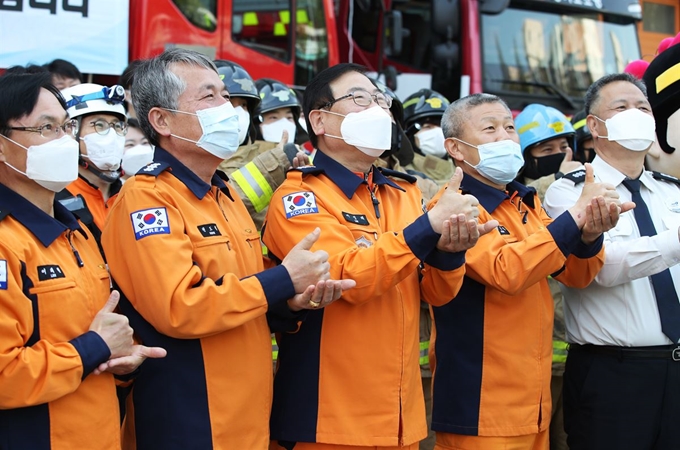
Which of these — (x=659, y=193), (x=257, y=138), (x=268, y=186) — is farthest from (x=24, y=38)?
(x=659, y=193)

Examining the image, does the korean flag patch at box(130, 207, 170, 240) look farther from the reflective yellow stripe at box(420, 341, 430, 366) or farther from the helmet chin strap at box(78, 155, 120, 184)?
the reflective yellow stripe at box(420, 341, 430, 366)

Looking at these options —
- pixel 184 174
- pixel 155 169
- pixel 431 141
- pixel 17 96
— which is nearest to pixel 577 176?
pixel 184 174

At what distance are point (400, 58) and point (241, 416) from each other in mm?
7539

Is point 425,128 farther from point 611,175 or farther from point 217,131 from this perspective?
point 217,131

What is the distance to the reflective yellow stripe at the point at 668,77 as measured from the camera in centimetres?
432

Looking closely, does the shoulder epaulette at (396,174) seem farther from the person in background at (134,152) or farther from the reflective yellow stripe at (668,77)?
the person in background at (134,152)

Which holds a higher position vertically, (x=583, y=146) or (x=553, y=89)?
(x=553, y=89)

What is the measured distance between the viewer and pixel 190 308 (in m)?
2.61

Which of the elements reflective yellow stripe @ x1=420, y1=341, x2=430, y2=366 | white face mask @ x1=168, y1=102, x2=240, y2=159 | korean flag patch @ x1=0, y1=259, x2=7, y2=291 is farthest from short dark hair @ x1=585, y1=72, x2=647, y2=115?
korean flag patch @ x1=0, y1=259, x2=7, y2=291

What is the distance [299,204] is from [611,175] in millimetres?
1717

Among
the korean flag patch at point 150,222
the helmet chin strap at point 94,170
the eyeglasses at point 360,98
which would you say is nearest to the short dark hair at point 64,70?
the helmet chin strap at point 94,170

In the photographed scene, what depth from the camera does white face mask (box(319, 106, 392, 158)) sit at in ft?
10.9

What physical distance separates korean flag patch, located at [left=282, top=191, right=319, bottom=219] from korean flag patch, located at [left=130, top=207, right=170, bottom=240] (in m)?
0.56

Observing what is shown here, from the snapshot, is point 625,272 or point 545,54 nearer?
point 625,272
